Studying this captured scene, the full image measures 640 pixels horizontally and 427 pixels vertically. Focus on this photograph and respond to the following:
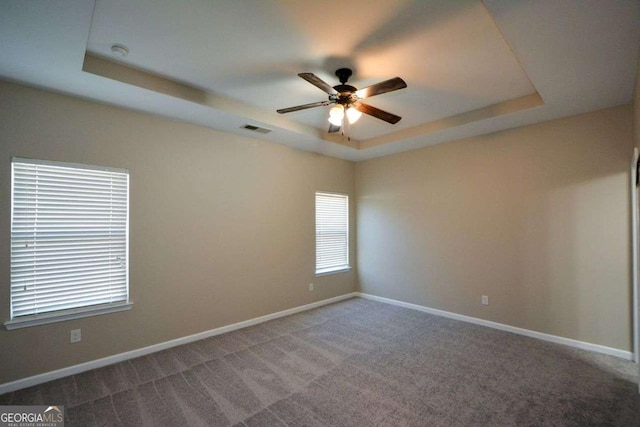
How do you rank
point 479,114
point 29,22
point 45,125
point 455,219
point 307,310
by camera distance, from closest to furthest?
point 29,22 → point 45,125 → point 479,114 → point 455,219 → point 307,310

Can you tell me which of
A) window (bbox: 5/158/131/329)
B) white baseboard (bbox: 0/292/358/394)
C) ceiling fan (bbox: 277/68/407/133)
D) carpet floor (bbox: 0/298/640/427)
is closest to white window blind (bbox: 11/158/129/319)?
window (bbox: 5/158/131/329)

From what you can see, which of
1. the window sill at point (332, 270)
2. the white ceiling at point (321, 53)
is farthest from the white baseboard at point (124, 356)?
the white ceiling at point (321, 53)

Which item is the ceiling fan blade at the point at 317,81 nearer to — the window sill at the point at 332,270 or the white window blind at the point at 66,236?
the white window blind at the point at 66,236

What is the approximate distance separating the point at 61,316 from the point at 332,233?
3750mm

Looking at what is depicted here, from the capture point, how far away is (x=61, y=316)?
2.66 m

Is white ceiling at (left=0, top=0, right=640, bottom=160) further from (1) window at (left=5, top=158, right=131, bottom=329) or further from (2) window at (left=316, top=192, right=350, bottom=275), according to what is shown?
(2) window at (left=316, top=192, right=350, bottom=275)

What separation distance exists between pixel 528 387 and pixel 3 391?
14.5 ft

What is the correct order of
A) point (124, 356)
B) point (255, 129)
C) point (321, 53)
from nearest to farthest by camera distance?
point (321, 53) < point (124, 356) < point (255, 129)

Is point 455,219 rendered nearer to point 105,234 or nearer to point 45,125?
point 105,234

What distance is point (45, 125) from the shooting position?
8.73 feet

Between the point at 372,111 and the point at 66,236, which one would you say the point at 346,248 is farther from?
the point at 66,236

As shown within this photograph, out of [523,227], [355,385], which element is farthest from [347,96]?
[523,227]

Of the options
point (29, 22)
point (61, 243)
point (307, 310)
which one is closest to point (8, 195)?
point (61, 243)

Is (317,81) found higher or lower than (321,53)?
lower
